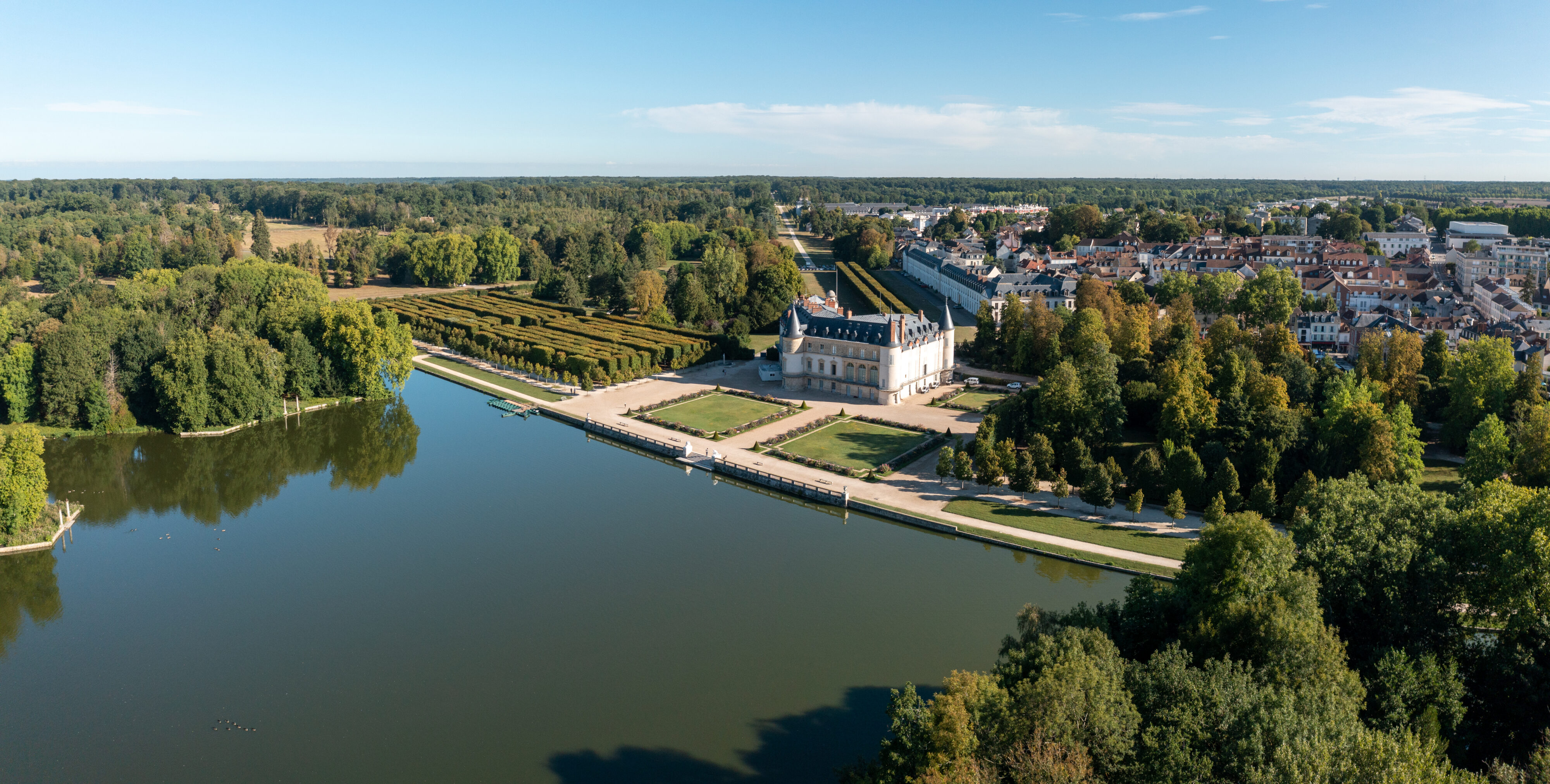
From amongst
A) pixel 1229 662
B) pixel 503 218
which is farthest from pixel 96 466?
pixel 503 218

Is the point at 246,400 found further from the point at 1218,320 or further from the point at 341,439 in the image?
the point at 1218,320

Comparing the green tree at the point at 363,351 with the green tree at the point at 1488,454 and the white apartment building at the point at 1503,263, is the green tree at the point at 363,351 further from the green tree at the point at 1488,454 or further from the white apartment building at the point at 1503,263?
the white apartment building at the point at 1503,263

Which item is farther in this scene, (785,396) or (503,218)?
(503,218)

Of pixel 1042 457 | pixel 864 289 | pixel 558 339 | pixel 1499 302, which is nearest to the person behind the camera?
pixel 1042 457

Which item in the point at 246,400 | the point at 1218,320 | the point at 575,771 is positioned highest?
the point at 1218,320

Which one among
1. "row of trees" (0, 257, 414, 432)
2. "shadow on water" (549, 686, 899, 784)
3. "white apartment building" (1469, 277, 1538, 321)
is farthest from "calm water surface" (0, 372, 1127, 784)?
"white apartment building" (1469, 277, 1538, 321)

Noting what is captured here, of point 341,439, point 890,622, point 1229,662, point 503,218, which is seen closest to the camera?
point 1229,662

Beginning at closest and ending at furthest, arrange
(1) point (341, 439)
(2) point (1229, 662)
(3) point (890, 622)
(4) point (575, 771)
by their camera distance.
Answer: (2) point (1229, 662) → (4) point (575, 771) → (3) point (890, 622) → (1) point (341, 439)

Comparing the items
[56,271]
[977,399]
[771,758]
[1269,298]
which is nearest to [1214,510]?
[771,758]

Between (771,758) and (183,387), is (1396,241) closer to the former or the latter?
(771,758)
